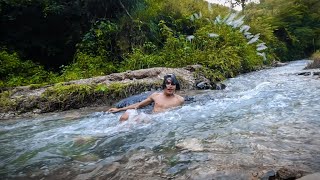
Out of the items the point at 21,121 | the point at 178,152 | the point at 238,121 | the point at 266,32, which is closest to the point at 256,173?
the point at 178,152

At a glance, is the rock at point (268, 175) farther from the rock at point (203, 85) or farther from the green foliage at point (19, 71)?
the green foliage at point (19, 71)

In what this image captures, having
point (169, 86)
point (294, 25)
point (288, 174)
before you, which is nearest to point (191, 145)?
point (288, 174)

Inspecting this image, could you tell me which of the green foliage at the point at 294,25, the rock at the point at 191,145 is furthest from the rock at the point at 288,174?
the green foliage at the point at 294,25

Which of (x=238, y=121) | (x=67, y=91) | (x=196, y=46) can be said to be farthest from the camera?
(x=196, y=46)

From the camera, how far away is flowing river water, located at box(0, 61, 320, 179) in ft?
7.42

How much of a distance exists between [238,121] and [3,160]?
2414 mm

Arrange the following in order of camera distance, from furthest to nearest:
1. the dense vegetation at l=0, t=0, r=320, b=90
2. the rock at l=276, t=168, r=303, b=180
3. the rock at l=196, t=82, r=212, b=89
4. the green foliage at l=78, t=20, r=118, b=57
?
the green foliage at l=78, t=20, r=118, b=57 < the dense vegetation at l=0, t=0, r=320, b=90 < the rock at l=196, t=82, r=212, b=89 < the rock at l=276, t=168, r=303, b=180

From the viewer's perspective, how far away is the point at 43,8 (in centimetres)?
981

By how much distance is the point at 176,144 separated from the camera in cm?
288

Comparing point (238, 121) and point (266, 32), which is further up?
point (266, 32)

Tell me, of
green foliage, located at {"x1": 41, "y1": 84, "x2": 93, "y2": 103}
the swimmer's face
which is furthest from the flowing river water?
green foliage, located at {"x1": 41, "y1": 84, "x2": 93, "y2": 103}

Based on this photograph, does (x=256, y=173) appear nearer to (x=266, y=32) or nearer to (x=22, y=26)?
(x=22, y=26)

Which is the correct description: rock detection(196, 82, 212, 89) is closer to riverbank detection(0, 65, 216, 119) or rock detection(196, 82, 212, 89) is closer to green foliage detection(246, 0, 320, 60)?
riverbank detection(0, 65, 216, 119)

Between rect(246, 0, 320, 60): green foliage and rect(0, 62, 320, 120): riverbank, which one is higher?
rect(246, 0, 320, 60): green foliage
